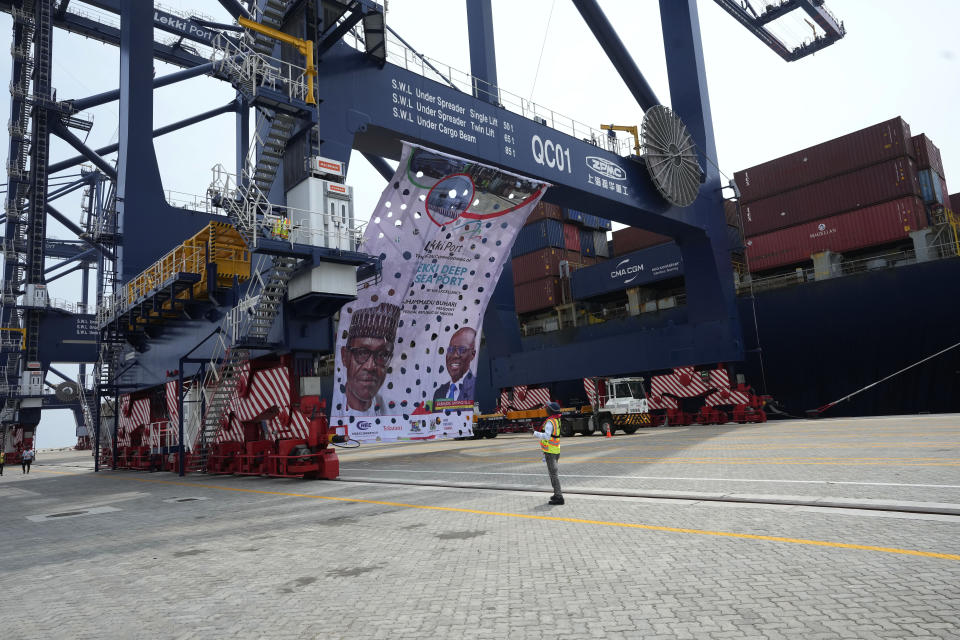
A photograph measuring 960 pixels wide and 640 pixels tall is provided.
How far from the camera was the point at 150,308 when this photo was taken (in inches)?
893

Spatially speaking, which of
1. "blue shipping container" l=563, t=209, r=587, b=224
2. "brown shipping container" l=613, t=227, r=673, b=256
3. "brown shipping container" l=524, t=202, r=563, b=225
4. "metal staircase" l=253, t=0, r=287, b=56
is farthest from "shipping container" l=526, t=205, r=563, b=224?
"metal staircase" l=253, t=0, r=287, b=56

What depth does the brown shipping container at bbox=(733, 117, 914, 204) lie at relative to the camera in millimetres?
27484

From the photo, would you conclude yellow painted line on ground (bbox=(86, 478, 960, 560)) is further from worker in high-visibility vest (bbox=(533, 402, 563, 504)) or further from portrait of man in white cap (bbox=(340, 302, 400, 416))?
portrait of man in white cap (bbox=(340, 302, 400, 416))

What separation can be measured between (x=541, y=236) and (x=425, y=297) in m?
21.6

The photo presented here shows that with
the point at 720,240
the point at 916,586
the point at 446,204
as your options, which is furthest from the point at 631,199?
the point at 916,586

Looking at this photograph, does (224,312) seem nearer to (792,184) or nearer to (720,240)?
(720,240)

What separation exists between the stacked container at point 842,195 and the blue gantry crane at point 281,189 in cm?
301

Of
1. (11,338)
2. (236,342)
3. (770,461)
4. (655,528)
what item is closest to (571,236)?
(236,342)

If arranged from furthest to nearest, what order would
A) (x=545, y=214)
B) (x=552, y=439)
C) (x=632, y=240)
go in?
(x=632, y=240) → (x=545, y=214) → (x=552, y=439)

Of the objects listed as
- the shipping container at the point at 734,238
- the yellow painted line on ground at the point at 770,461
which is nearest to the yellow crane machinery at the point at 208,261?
the yellow painted line on ground at the point at 770,461

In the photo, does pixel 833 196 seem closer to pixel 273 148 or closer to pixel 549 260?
pixel 549 260

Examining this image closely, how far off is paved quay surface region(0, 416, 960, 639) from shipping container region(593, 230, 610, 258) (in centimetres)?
3344

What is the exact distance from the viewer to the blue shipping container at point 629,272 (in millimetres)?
35344

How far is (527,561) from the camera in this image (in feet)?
19.1
